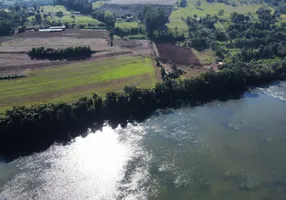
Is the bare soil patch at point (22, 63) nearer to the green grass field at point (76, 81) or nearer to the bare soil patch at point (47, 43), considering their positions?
the green grass field at point (76, 81)

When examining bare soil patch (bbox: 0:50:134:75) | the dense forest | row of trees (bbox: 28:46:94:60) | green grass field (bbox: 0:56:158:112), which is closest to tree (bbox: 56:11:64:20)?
the dense forest

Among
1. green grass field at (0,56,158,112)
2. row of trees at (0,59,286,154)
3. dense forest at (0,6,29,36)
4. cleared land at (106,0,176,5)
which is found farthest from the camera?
cleared land at (106,0,176,5)

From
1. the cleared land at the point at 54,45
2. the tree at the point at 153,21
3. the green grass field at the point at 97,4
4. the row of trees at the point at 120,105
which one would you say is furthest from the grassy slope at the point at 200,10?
the row of trees at the point at 120,105

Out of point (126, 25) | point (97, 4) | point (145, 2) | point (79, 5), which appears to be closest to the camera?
point (126, 25)

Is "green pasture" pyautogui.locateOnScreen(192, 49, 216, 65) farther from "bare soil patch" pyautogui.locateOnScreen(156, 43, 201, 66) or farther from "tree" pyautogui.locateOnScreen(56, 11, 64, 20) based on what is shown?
"tree" pyautogui.locateOnScreen(56, 11, 64, 20)

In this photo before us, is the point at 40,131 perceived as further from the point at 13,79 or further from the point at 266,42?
the point at 266,42

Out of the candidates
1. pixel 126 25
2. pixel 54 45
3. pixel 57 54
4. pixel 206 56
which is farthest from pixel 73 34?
pixel 206 56

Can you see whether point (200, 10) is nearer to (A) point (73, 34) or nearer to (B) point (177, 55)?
(B) point (177, 55)
